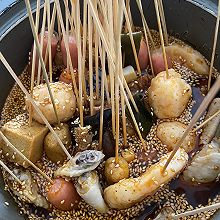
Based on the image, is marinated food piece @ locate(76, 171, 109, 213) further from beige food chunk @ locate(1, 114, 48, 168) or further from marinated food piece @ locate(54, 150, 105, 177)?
beige food chunk @ locate(1, 114, 48, 168)

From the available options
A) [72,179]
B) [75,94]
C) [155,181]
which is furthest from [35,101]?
[155,181]

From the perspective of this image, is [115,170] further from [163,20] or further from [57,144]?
[163,20]

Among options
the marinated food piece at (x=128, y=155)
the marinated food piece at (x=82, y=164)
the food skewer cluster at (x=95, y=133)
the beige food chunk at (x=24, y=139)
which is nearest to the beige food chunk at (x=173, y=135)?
the food skewer cluster at (x=95, y=133)

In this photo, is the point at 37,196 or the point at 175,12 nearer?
the point at 37,196

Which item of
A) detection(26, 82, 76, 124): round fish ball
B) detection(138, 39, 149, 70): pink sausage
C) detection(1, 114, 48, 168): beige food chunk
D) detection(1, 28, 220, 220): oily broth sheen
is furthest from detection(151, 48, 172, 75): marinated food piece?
detection(1, 114, 48, 168): beige food chunk

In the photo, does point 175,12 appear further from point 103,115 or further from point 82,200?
point 82,200
